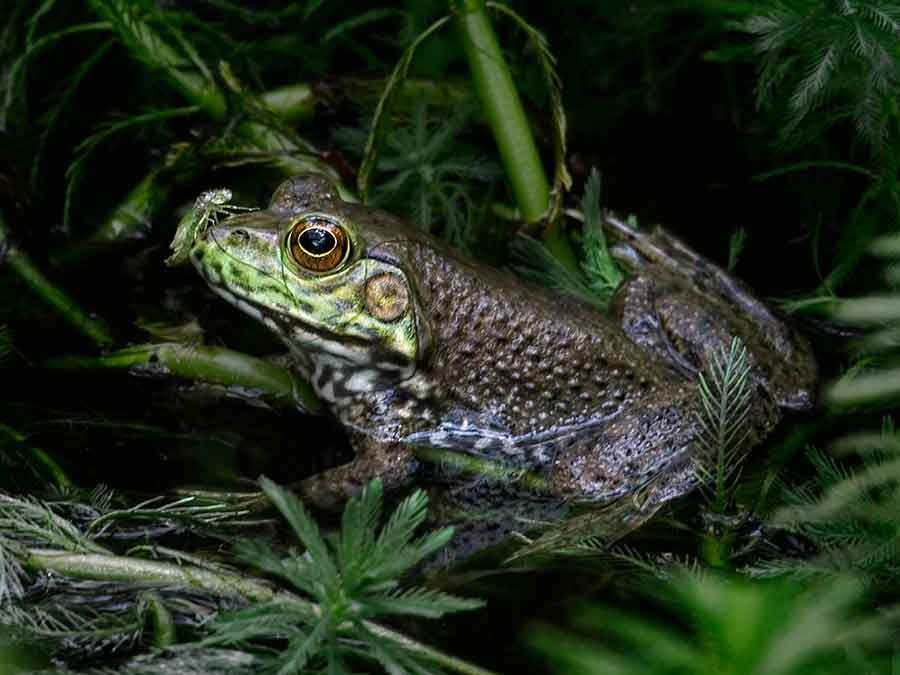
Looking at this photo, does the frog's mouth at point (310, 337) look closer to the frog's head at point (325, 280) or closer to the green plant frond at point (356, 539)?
the frog's head at point (325, 280)

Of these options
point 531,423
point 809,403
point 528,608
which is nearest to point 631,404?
point 531,423

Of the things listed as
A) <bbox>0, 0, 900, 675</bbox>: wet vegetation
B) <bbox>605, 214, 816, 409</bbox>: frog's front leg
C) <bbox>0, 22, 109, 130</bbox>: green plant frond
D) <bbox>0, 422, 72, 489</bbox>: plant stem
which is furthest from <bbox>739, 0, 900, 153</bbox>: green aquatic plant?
<bbox>0, 22, 109, 130</bbox>: green plant frond

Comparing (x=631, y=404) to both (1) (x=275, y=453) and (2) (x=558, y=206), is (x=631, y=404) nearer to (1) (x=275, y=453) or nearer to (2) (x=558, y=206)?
(2) (x=558, y=206)

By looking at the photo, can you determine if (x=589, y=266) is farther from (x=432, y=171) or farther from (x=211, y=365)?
(x=211, y=365)

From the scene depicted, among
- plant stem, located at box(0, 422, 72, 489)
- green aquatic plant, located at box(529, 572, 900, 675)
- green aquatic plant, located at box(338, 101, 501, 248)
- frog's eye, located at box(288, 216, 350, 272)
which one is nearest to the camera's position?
green aquatic plant, located at box(529, 572, 900, 675)

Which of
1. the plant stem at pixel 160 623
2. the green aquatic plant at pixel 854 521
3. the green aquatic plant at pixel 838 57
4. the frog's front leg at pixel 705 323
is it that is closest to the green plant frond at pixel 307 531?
the plant stem at pixel 160 623

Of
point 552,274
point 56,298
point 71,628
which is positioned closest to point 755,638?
point 71,628

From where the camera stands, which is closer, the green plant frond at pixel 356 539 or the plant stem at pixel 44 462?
the green plant frond at pixel 356 539

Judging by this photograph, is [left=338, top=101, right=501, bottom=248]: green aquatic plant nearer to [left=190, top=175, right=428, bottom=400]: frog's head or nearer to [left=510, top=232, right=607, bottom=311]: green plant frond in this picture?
[left=510, top=232, right=607, bottom=311]: green plant frond
